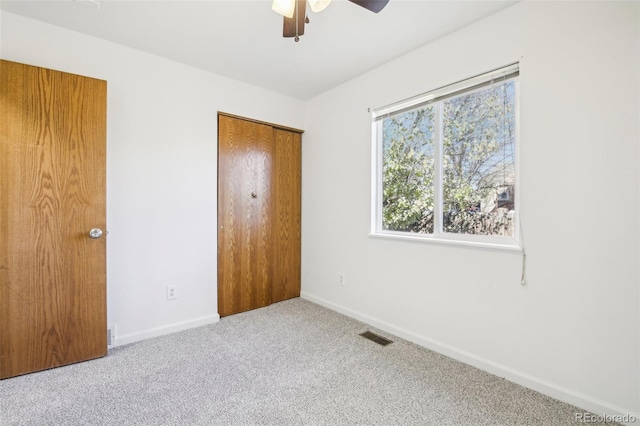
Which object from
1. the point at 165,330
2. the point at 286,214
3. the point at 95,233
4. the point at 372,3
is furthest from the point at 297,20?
the point at 165,330

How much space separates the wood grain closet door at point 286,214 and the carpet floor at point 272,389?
3.60ft

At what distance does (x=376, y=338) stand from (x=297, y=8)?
2428 millimetres

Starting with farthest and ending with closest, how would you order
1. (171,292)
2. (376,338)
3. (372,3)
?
(171,292) < (376,338) < (372,3)

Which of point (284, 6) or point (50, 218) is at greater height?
point (284, 6)

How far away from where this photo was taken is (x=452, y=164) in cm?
231

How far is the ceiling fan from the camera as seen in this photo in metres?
1.37

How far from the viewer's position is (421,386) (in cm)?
183

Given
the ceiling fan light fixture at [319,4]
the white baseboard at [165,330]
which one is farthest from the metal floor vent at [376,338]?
the ceiling fan light fixture at [319,4]

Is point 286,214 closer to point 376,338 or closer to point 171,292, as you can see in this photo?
point 171,292

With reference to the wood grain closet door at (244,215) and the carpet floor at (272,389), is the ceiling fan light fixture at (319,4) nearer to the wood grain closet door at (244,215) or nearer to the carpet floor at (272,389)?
the wood grain closet door at (244,215)

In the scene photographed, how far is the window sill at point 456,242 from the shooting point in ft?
6.29

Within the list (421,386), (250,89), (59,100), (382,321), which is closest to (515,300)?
(421,386)

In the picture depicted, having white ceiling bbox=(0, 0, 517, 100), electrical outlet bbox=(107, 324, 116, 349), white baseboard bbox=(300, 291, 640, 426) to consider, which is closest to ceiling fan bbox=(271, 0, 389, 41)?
white ceiling bbox=(0, 0, 517, 100)

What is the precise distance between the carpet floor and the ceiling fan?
202cm
